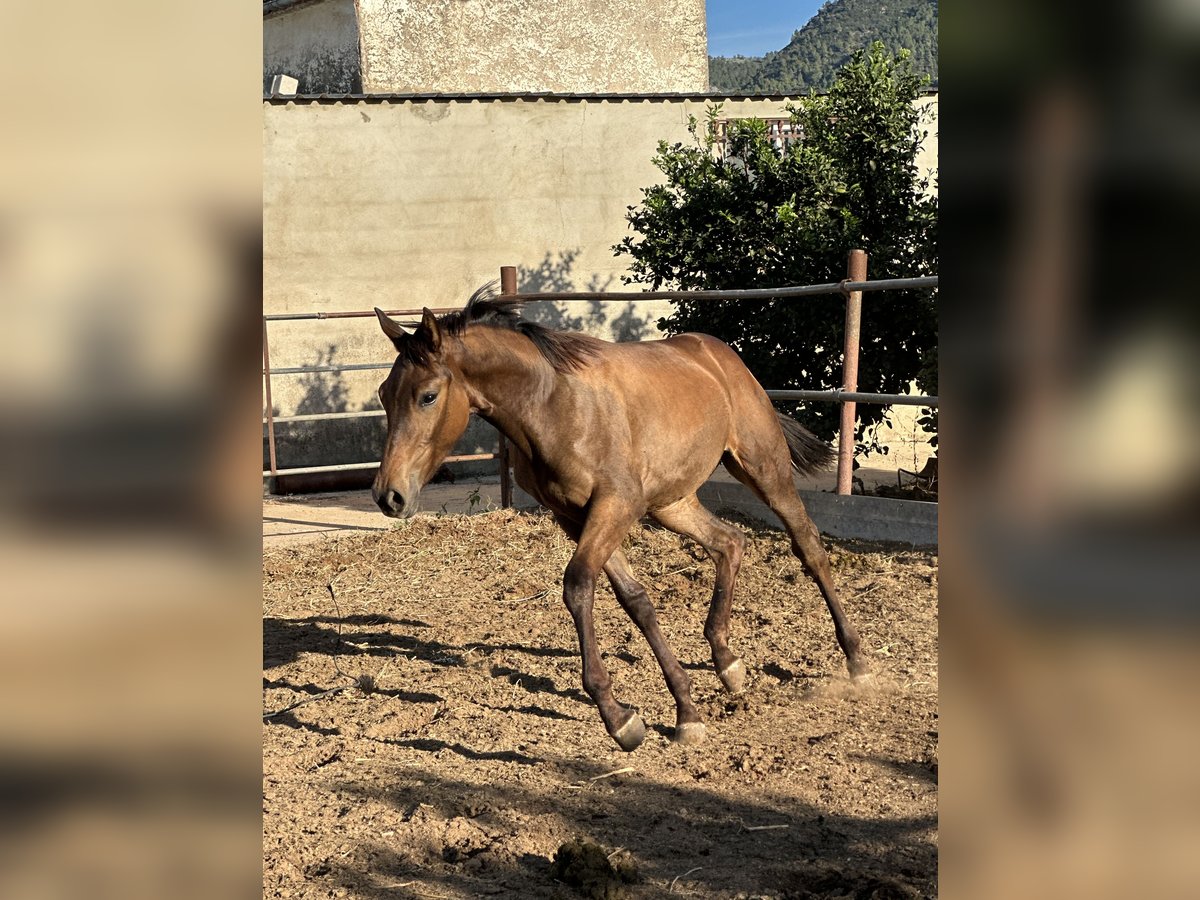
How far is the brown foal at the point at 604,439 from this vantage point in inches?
157

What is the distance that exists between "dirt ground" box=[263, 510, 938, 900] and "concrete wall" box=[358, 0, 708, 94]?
9277mm

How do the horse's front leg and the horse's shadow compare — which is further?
the horse's shadow

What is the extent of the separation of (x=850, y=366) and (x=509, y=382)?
3277 millimetres

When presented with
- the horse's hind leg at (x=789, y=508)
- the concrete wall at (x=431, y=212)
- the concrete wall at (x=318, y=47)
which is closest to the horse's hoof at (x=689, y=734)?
the horse's hind leg at (x=789, y=508)

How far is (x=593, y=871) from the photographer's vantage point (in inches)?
115

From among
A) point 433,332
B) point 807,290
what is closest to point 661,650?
point 433,332

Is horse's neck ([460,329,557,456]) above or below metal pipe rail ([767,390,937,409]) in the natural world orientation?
above

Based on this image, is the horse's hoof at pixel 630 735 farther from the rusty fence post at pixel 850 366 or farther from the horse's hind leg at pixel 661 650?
the rusty fence post at pixel 850 366

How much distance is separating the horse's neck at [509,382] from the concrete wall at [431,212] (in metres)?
7.04

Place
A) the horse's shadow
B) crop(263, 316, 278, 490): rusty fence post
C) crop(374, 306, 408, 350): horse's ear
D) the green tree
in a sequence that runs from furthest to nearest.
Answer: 1. crop(263, 316, 278, 490): rusty fence post
2. the green tree
3. the horse's shadow
4. crop(374, 306, 408, 350): horse's ear

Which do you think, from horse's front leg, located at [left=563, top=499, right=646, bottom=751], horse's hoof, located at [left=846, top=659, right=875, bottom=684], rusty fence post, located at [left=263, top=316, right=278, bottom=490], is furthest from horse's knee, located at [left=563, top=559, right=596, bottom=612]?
rusty fence post, located at [left=263, top=316, right=278, bottom=490]

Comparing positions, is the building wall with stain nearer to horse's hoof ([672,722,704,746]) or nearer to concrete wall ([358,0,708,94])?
concrete wall ([358,0,708,94])

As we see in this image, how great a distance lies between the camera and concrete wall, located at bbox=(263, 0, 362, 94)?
47.9 ft
